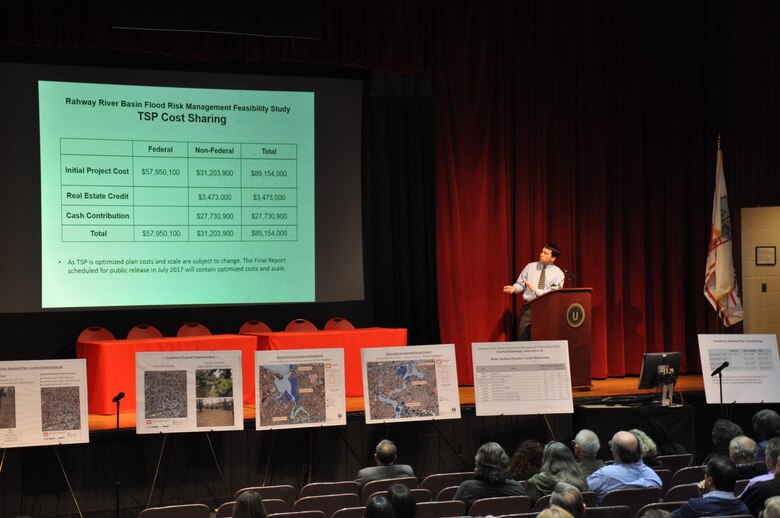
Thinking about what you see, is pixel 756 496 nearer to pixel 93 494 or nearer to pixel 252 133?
pixel 93 494

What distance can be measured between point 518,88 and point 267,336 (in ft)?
14.3

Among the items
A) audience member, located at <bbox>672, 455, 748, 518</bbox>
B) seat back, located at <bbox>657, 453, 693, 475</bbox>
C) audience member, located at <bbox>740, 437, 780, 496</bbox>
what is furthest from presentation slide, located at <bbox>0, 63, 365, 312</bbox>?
audience member, located at <bbox>672, 455, 748, 518</bbox>

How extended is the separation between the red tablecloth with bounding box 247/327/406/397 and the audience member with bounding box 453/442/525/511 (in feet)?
13.6

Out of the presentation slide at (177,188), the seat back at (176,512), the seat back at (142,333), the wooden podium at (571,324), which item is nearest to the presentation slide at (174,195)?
the presentation slide at (177,188)

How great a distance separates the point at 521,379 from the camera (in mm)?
8273

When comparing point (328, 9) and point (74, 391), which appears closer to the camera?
point (74, 391)

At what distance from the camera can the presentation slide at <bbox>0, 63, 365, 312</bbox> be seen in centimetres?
973

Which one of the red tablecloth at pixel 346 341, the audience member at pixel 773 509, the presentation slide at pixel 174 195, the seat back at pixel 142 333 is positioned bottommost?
the audience member at pixel 773 509

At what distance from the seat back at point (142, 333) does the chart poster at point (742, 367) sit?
5279mm

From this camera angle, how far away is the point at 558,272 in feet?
35.8

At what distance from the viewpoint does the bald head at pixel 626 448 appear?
19.4 feet

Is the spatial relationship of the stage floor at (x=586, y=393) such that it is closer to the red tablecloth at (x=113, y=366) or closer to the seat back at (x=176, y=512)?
the red tablecloth at (x=113, y=366)

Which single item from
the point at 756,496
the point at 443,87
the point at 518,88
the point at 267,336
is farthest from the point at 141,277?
the point at 756,496

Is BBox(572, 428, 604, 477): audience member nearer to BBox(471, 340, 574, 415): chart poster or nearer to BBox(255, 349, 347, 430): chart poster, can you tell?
BBox(471, 340, 574, 415): chart poster
